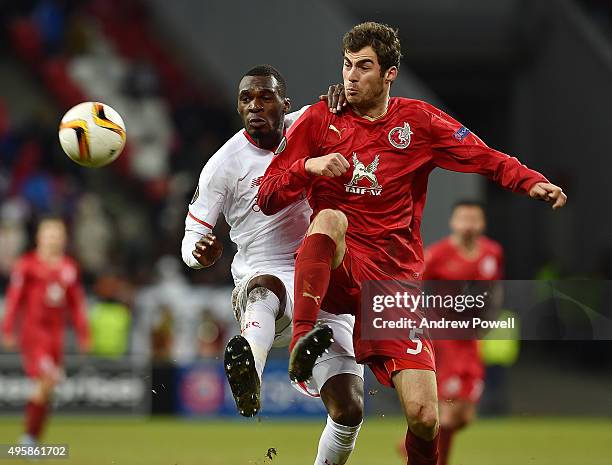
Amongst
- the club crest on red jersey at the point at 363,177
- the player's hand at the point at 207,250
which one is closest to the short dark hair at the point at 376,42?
the club crest on red jersey at the point at 363,177

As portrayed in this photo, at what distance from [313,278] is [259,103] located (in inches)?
45.4

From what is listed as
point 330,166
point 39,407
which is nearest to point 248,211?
point 330,166

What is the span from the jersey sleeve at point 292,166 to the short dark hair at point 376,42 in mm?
349

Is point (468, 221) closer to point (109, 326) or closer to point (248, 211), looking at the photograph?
point (248, 211)

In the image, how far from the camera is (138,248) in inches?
564

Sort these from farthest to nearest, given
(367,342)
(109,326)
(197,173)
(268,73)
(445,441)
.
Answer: (197,173), (109,326), (445,441), (268,73), (367,342)

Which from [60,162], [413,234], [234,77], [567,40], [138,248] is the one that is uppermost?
[567,40]

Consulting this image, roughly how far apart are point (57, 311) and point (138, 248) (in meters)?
3.98

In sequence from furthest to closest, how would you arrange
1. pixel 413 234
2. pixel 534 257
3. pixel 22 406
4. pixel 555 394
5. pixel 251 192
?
pixel 534 257
pixel 555 394
pixel 22 406
pixel 251 192
pixel 413 234

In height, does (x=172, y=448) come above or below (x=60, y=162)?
below

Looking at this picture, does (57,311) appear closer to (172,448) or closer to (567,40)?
(172,448)

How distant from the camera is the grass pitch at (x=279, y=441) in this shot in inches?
352

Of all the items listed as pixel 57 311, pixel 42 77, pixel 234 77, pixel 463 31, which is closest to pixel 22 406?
pixel 57 311

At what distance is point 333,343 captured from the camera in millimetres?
5613
